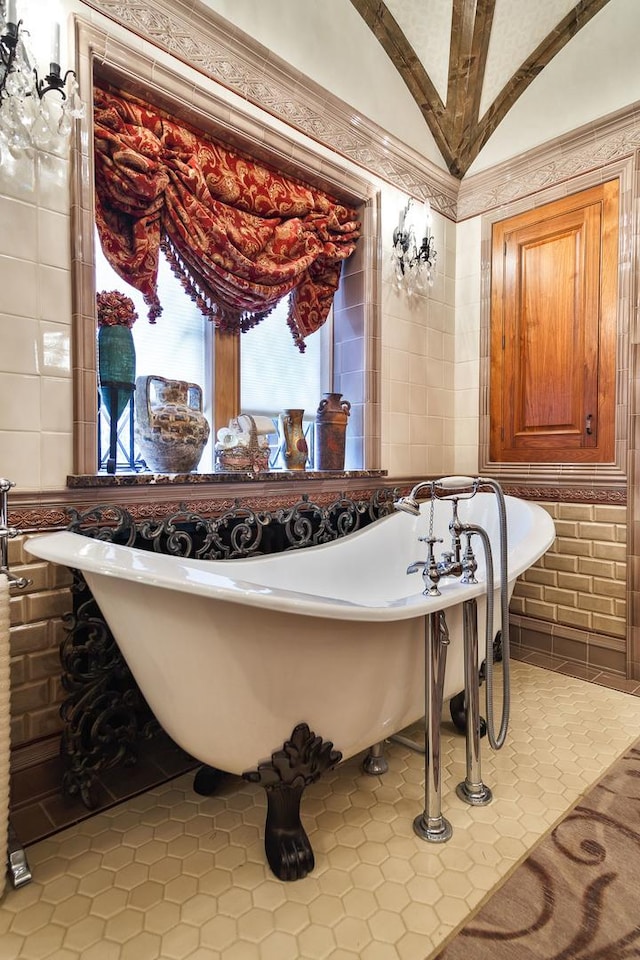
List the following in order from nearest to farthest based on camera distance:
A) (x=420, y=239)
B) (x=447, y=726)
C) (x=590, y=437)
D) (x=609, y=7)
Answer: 1. (x=447, y=726)
2. (x=609, y=7)
3. (x=590, y=437)
4. (x=420, y=239)

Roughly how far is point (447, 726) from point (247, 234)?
1859 millimetres

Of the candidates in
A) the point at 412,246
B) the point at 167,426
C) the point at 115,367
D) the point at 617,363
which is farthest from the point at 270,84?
the point at 617,363

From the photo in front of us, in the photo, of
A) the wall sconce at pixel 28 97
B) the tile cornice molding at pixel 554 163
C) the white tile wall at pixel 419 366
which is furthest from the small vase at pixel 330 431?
the tile cornice molding at pixel 554 163

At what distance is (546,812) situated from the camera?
4.42 ft

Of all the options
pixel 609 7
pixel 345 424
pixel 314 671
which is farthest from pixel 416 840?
pixel 609 7

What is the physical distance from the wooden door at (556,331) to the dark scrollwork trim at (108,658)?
1.50m

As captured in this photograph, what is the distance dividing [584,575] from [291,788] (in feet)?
5.86

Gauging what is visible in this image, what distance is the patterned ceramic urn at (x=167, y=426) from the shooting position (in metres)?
1.68

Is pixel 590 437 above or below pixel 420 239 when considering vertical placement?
below

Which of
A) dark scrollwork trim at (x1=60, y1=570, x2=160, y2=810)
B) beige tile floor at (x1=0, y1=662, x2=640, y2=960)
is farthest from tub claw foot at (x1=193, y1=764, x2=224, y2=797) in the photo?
dark scrollwork trim at (x1=60, y1=570, x2=160, y2=810)

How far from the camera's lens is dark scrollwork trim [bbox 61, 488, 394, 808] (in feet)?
4.45

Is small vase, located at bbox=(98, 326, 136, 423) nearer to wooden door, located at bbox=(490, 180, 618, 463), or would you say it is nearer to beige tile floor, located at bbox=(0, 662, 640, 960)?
beige tile floor, located at bbox=(0, 662, 640, 960)

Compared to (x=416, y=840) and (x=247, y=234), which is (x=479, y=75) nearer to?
(x=247, y=234)

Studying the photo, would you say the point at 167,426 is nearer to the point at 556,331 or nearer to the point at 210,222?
the point at 210,222
